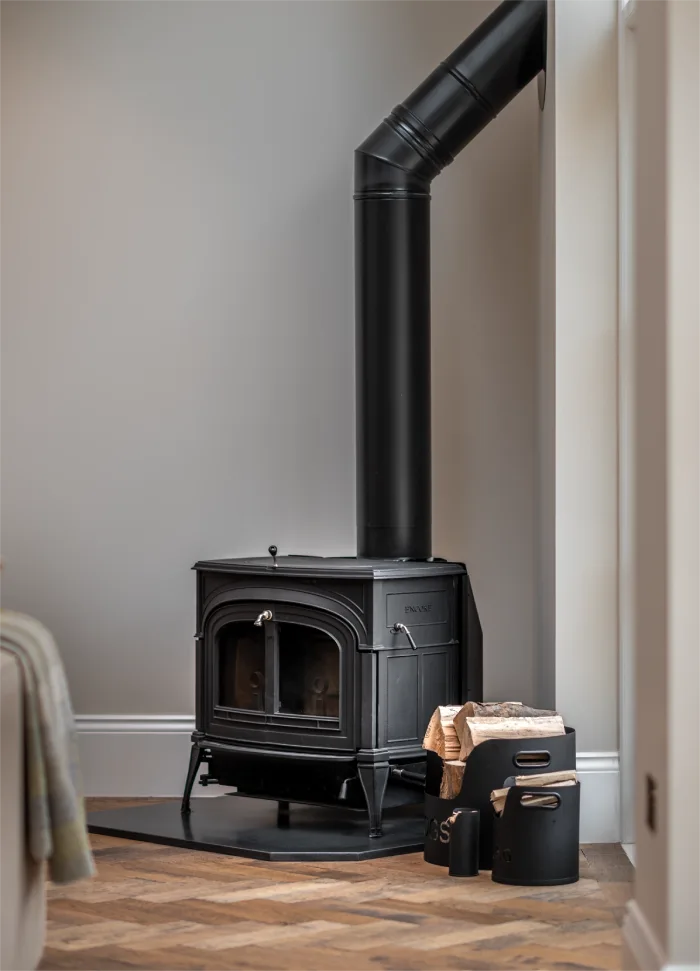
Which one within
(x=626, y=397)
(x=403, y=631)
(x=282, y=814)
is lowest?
(x=282, y=814)

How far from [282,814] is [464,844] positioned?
31.5 inches

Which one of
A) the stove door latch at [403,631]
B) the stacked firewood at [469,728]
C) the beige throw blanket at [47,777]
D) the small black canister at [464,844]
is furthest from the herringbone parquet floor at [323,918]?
the stove door latch at [403,631]

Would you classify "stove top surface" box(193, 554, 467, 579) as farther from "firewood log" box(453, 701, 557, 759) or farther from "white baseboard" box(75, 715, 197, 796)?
"white baseboard" box(75, 715, 197, 796)

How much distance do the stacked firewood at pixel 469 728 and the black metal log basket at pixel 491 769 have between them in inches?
1.1

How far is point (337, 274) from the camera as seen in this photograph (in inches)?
167

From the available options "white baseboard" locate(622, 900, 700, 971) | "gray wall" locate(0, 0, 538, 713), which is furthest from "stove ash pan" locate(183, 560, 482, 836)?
"white baseboard" locate(622, 900, 700, 971)

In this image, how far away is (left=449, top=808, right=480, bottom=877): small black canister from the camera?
317 cm

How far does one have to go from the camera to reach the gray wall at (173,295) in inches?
167

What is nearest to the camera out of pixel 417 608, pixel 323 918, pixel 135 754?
pixel 323 918

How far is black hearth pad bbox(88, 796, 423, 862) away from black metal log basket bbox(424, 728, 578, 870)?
23 cm

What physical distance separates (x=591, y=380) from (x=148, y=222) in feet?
5.46

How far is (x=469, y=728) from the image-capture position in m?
3.25

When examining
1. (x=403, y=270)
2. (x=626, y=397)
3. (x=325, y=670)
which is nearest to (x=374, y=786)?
(x=325, y=670)

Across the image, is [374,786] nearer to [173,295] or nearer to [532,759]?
[532,759]
